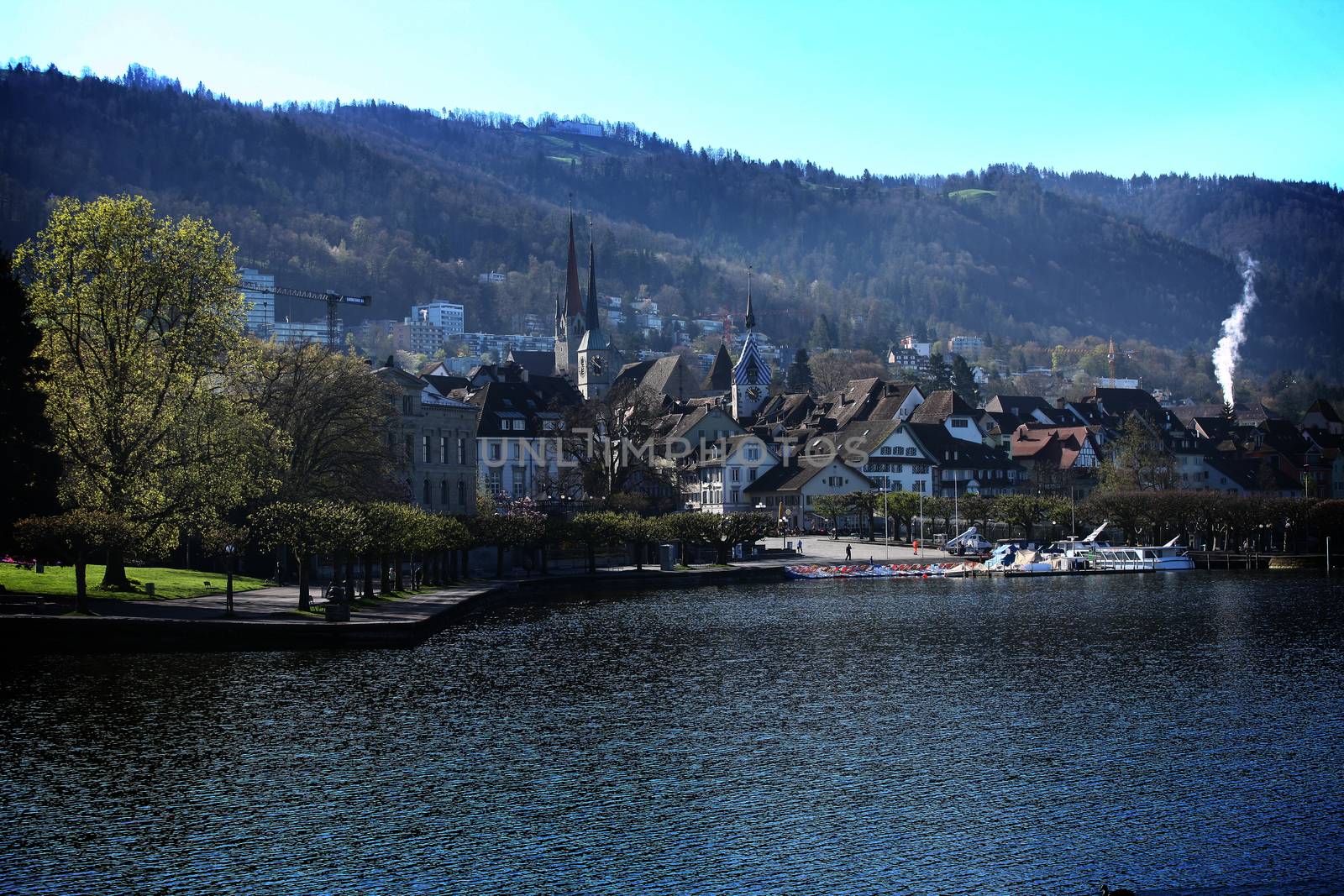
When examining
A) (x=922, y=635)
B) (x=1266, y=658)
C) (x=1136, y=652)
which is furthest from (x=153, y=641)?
(x=1266, y=658)

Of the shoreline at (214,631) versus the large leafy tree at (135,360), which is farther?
the large leafy tree at (135,360)

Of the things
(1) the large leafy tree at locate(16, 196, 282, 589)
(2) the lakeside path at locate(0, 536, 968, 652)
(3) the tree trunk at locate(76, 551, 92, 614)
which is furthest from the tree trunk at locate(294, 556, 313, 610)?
(3) the tree trunk at locate(76, 551, 92, 614)

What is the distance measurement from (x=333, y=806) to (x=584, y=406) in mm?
96632

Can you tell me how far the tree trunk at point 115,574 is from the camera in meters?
58.3

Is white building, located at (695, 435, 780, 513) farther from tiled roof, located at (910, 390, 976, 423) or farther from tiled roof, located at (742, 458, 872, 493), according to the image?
tiled roof, located at (910, 390, 976, 423)

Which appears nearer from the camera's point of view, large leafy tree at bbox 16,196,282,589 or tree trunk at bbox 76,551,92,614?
tree trunk at bbox 76,551,92,614

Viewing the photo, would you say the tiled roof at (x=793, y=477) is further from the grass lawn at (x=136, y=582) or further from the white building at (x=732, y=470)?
the grass lawn at (x=136, y=582)

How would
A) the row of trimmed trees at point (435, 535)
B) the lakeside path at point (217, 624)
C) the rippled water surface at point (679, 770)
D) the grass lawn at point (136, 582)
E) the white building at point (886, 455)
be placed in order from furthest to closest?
the white building at point (886, 455) < the row of trimmed trees at point (435, 535) < the grass lawn at point (136, 582) < the lakeside path at point (217, 624) < the rippled water surface at point (679, 770)

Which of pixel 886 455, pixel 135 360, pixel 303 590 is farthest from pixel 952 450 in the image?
pixel 135 360

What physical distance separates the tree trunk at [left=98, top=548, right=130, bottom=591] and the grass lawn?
52 centimetres

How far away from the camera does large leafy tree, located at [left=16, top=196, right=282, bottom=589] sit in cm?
5778

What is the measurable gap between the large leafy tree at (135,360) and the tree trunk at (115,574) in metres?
0.07

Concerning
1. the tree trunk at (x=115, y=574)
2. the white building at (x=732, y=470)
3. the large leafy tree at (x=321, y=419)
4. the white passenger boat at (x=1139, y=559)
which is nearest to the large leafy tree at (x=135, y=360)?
the tree trunk at (x=115, y=574)

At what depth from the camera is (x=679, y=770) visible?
3362cm
